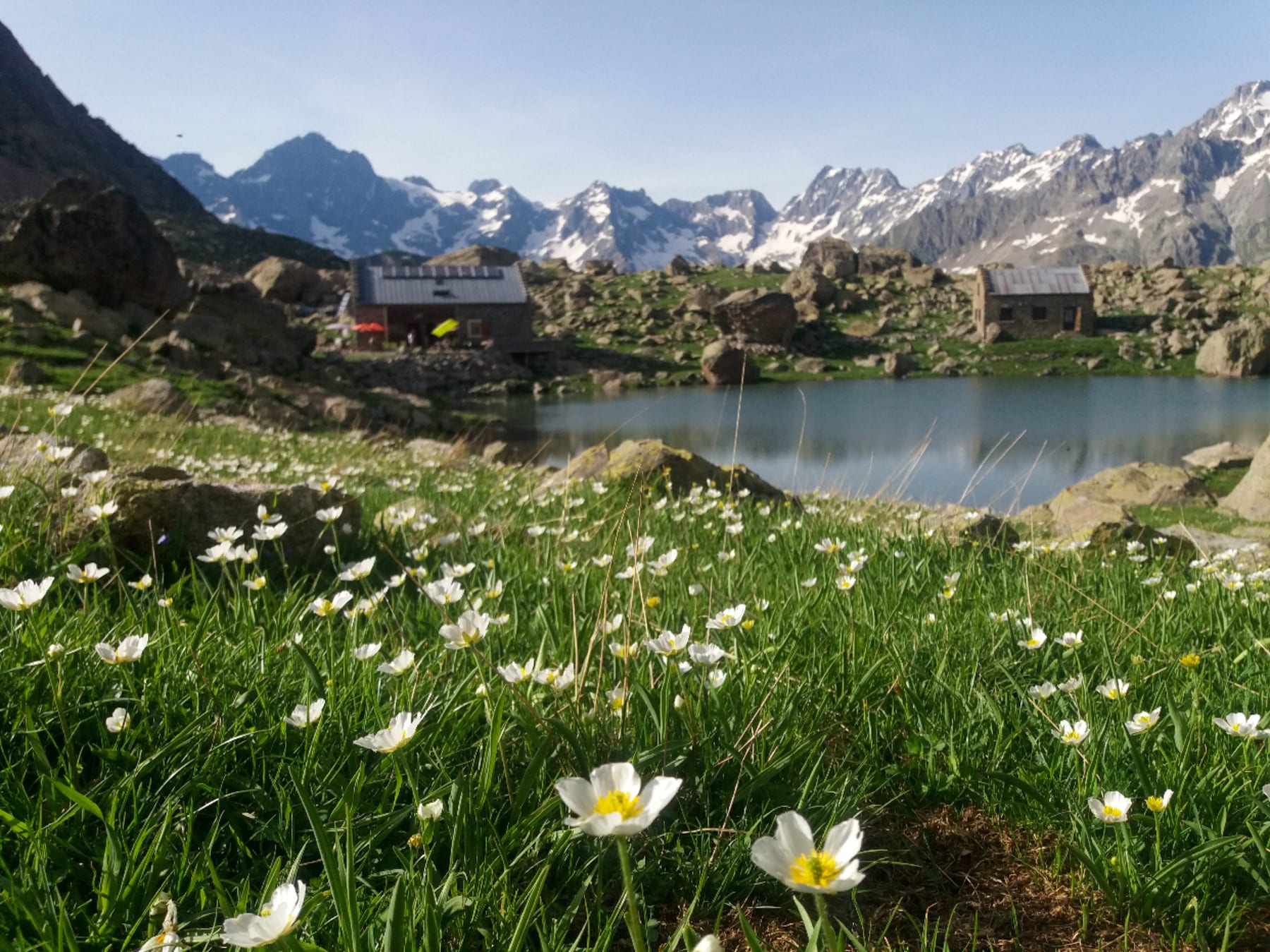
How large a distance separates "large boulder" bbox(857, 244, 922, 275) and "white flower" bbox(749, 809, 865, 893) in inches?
4417

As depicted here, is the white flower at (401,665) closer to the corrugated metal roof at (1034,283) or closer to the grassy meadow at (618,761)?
the grassy meadow at (618,761)

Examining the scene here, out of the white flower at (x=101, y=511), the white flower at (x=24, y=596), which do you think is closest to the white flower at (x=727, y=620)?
the white flower at (x=24, y=596)

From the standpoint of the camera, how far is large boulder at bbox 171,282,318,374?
32.2 metres

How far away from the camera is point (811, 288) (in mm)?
90250

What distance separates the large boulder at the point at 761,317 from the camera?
74.2 m

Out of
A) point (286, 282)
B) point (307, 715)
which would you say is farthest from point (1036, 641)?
point (286, 282)

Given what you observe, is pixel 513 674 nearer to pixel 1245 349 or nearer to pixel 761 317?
pixel 1245 349

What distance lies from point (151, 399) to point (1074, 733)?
66.9 feet

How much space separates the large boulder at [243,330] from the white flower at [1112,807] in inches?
1312

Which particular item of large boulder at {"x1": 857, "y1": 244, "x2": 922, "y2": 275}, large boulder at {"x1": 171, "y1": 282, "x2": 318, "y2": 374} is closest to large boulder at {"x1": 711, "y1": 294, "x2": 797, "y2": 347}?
large boulder at {"x1": 857, "y1": 244, "x2": 922, "y2": 275}

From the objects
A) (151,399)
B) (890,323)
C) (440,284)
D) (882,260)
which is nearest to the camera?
(151,399)

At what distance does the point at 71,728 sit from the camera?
7.09ft

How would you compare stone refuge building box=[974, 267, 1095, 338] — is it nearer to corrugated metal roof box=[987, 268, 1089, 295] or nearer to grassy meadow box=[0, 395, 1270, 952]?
corrugated metal roof box=[987, 268, 1089, 295]

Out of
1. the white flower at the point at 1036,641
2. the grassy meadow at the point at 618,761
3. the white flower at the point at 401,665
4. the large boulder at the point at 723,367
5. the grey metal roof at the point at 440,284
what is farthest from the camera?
the grey metal roof at the point at 440,284
